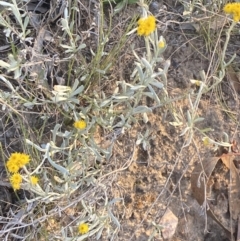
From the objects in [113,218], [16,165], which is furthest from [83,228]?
[16,165]

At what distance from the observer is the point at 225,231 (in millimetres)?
1463

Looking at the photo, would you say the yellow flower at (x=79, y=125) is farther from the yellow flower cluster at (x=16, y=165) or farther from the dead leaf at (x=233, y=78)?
the dead leaf at (x=233, y=78)

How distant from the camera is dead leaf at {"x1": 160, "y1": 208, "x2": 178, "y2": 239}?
4.65 ft

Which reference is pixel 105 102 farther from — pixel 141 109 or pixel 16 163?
pixel 16 163

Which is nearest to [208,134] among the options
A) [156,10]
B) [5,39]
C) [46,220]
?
[156,10]

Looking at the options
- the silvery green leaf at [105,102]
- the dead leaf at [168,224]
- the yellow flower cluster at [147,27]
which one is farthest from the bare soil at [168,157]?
the yellow flower cluster at [147,27]

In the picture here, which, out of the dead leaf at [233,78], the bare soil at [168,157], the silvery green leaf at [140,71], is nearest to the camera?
the silvery green leaf at [140,71]

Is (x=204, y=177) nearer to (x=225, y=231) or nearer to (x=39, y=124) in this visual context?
(x=225, y=231)

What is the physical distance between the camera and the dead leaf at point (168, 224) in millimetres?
1418

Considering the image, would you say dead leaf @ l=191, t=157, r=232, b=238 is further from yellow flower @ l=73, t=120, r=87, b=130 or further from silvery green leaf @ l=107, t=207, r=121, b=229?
yellow flower @ l=73, t=120, r=87, b=130

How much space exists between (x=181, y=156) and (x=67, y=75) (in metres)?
0.37

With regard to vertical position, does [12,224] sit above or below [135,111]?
below

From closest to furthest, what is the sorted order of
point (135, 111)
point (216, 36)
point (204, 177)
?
point (135, 111)
point (204, 177)
point (216, 36)

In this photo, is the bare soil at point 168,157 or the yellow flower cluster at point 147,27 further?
the bare soil at point 168,157
